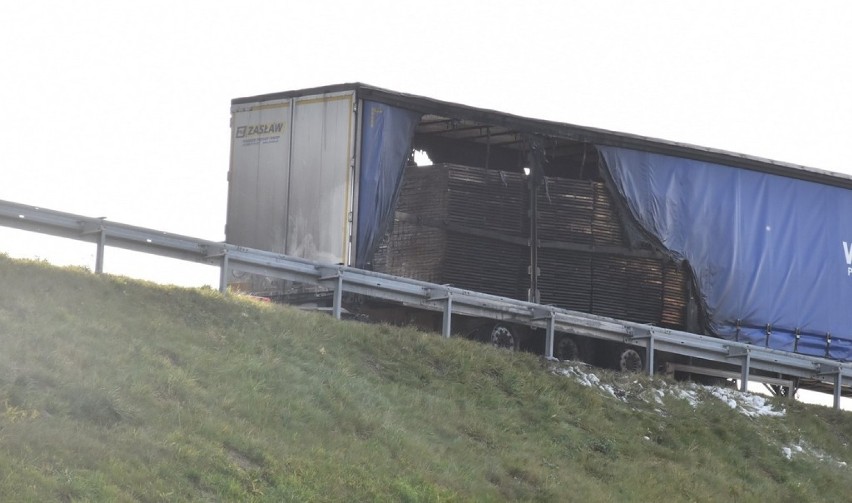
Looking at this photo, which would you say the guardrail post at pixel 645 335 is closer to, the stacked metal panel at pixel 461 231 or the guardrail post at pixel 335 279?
the stacked metal panel at pixel 461 231

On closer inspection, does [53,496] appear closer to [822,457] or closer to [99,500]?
[99,500]

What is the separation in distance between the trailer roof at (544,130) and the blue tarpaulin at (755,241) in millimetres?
151

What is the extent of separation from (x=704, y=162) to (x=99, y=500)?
1583 cm

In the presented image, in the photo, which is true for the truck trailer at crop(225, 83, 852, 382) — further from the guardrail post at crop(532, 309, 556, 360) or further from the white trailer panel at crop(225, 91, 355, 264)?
the guardrail post at crop(532, 309, 556, 360)

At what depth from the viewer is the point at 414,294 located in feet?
59.5

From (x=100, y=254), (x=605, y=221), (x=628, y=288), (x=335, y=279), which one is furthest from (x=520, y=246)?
(x=100, y=254)

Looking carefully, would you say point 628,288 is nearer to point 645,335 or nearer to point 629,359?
point 629,359

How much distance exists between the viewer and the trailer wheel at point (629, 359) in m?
21.2

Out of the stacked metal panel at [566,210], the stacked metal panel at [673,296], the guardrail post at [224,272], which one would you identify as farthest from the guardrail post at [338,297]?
the stacked metal panel at [673,296]

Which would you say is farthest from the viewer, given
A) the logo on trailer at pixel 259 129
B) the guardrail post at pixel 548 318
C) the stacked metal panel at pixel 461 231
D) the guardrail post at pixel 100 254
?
the stacked metal panel at pixel 461 231

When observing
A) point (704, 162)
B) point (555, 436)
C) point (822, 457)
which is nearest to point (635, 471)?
point (555, 436)

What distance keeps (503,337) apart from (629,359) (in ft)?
8.14

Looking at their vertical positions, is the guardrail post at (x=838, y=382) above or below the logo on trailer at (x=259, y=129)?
below

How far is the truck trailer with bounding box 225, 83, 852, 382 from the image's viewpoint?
19547 mm
